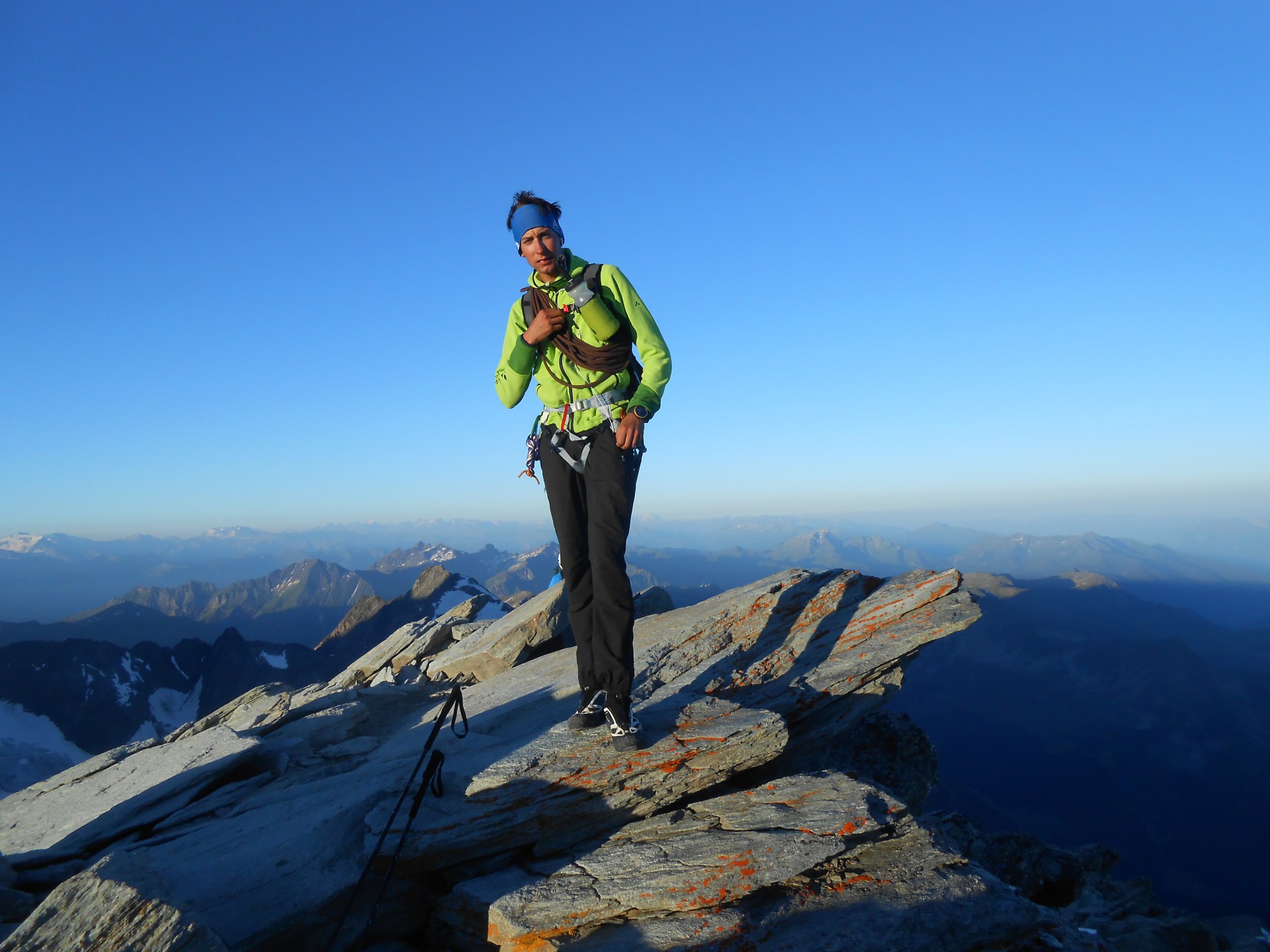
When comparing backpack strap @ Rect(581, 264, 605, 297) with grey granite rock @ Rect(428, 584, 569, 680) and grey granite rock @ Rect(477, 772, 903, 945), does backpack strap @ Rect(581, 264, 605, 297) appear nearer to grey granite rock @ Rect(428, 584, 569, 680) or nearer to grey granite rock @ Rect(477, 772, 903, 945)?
grey granite rock @ Rect(477, 772, 903, 945)

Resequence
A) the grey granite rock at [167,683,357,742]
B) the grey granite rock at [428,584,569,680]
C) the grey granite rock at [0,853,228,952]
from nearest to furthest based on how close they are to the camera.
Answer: the grey granite rock at [0,853,228,952], the grey granite rock at [167,683,357,742], the grey granite rock at [428,584,569,680]

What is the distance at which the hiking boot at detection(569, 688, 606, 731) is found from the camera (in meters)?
7.59

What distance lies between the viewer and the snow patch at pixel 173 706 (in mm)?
132250

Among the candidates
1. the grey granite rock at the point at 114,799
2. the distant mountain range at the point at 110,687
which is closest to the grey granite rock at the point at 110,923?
the grey granite rock at the point at 114,799

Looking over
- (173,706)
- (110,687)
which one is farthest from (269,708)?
(110,687)

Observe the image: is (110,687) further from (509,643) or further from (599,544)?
(599,544)

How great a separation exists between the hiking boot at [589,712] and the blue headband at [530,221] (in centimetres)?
533

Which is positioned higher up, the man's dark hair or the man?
the man's dark hair

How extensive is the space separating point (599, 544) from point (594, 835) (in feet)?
10.9

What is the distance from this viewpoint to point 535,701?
1169 centimetres

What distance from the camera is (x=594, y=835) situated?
23.7 ft

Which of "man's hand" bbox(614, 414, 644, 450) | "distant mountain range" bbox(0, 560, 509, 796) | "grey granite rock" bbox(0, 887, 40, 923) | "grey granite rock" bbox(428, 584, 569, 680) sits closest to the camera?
"grey granite rock" bbox(0, 887, 40, 923)

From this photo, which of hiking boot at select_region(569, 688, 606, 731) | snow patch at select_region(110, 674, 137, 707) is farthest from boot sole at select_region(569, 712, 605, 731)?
snow patch at select_region(110, 674, 137, 707)

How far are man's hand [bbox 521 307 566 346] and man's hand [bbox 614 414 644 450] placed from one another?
1.25m
